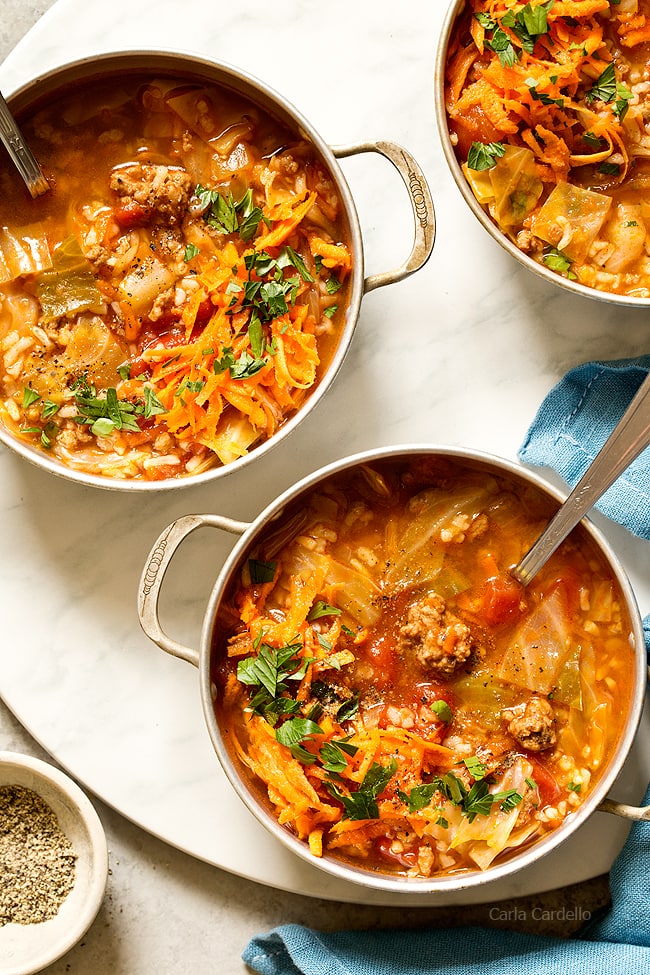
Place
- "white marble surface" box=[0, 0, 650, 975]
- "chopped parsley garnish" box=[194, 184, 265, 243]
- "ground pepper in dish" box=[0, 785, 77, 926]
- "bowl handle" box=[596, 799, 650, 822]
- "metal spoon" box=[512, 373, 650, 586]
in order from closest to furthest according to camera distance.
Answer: "metal spoon" box=[512, 373, 650, 586] → "bowl handle" box=[596, 799, 650, 822] → "chopped parsley garnish" box=[194, 184, 265, 243] → "white marble surface" box=[0, 0, 650, 975] → "ground pepper in dish" box=[0, 785, 77, 926]

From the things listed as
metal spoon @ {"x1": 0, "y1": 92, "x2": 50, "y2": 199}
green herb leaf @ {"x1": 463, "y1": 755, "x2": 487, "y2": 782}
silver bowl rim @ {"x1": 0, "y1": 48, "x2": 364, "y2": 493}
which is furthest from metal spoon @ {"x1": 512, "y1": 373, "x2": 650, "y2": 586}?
metal spoon @ {"x1": 0, "y1": 92, "x2": 50, "y2": 199}

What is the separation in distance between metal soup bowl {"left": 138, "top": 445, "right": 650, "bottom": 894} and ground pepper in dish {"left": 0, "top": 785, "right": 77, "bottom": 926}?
0.91 metres

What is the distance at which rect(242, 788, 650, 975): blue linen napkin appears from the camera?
3225 millimetres

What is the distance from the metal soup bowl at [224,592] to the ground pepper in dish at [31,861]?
2.99 ft

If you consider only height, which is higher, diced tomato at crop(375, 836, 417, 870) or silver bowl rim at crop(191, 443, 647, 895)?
silver bowl rim at crop(191, 443, 647, 895)

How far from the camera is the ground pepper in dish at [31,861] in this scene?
3.42m

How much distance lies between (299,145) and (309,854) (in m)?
2.15

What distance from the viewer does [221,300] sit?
2.99 metres

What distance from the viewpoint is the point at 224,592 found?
116 inches

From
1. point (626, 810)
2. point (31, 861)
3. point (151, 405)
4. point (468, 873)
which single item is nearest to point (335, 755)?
point (468, 873)

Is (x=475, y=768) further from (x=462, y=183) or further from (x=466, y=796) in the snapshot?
(x=462, y=183)

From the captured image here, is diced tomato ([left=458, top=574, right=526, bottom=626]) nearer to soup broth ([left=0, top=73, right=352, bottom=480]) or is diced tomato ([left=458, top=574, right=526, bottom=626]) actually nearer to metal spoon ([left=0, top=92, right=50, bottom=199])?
soup broth ([left=0, top=73, right=352, bottom=480])

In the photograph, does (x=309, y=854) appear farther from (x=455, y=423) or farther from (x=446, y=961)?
(x=455, y=423)

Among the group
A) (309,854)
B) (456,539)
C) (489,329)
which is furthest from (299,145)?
(309,854)
